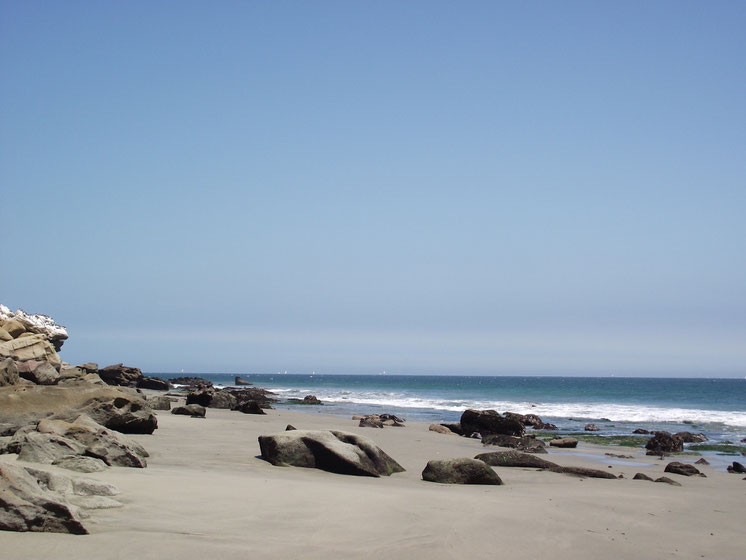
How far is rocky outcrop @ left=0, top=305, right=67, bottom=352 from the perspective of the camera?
35156mm

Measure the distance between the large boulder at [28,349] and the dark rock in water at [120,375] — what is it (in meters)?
Answer: 14.7

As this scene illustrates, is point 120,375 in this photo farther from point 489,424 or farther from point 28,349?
point 489,424

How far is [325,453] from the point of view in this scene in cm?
1002

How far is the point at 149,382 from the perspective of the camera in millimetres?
51062

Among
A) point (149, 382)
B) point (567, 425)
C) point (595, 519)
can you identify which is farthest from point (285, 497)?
point (149, 382)

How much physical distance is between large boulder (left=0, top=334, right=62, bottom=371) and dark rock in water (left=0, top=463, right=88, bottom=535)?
28.7 metres

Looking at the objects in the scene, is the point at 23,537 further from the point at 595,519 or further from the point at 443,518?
the point at 595,519

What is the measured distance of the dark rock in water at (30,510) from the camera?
14.9ft

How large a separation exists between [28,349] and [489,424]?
23.4 m

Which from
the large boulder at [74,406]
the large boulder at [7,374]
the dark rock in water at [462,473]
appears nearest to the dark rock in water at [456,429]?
the large boulder at [74,406]

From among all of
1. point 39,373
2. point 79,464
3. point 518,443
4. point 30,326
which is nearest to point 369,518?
point 79,464

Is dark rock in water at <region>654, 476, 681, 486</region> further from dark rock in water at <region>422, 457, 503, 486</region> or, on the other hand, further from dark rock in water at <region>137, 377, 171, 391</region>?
dark rock in water at <region>137, 377, 171, 391</region>

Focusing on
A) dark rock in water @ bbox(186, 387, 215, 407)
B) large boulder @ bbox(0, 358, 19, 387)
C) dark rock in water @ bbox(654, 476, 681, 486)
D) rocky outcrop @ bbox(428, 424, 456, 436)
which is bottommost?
rocky outcrop @ bbox(428, 424, 456, 436)

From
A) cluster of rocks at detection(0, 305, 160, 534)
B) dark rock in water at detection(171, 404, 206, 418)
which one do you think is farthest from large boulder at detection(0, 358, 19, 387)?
dark rock in water at detection(171, 404, 206, 418)
